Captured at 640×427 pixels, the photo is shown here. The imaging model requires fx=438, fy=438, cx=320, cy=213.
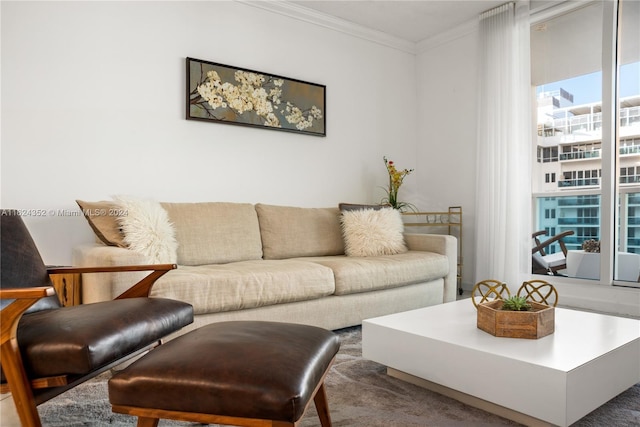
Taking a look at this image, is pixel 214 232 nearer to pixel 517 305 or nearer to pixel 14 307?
pixel 14 307

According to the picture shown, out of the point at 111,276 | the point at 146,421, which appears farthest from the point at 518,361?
the point at 111,276

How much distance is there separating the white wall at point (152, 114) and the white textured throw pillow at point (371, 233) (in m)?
0.71

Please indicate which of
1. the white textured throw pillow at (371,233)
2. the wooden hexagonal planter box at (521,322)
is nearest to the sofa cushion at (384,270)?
the white textured throw pillow at (371,233)

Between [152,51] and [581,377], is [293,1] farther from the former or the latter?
[581,377]

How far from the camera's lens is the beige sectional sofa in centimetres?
226

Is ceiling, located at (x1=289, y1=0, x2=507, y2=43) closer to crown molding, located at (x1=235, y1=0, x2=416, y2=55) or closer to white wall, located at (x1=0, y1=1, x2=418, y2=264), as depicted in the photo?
crown molding, located at (x1=235, y1=0, x2=416, y2=55)

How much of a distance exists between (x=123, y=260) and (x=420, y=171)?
11.8 feet

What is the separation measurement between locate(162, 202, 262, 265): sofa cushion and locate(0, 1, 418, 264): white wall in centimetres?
39

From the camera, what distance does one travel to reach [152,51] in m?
3.24

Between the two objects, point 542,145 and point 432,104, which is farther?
point 432,104

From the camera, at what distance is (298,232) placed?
3416 mm

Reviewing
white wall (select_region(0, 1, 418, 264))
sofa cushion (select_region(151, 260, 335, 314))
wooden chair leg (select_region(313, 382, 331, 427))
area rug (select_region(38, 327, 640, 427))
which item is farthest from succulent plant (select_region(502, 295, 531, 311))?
white wall (select_region(0, 1, 418, 264))

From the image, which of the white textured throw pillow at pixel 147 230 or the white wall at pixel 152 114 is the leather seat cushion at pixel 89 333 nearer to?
the white textured throw pillow at pixel 147 230

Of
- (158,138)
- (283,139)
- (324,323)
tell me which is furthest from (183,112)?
(324,323)
